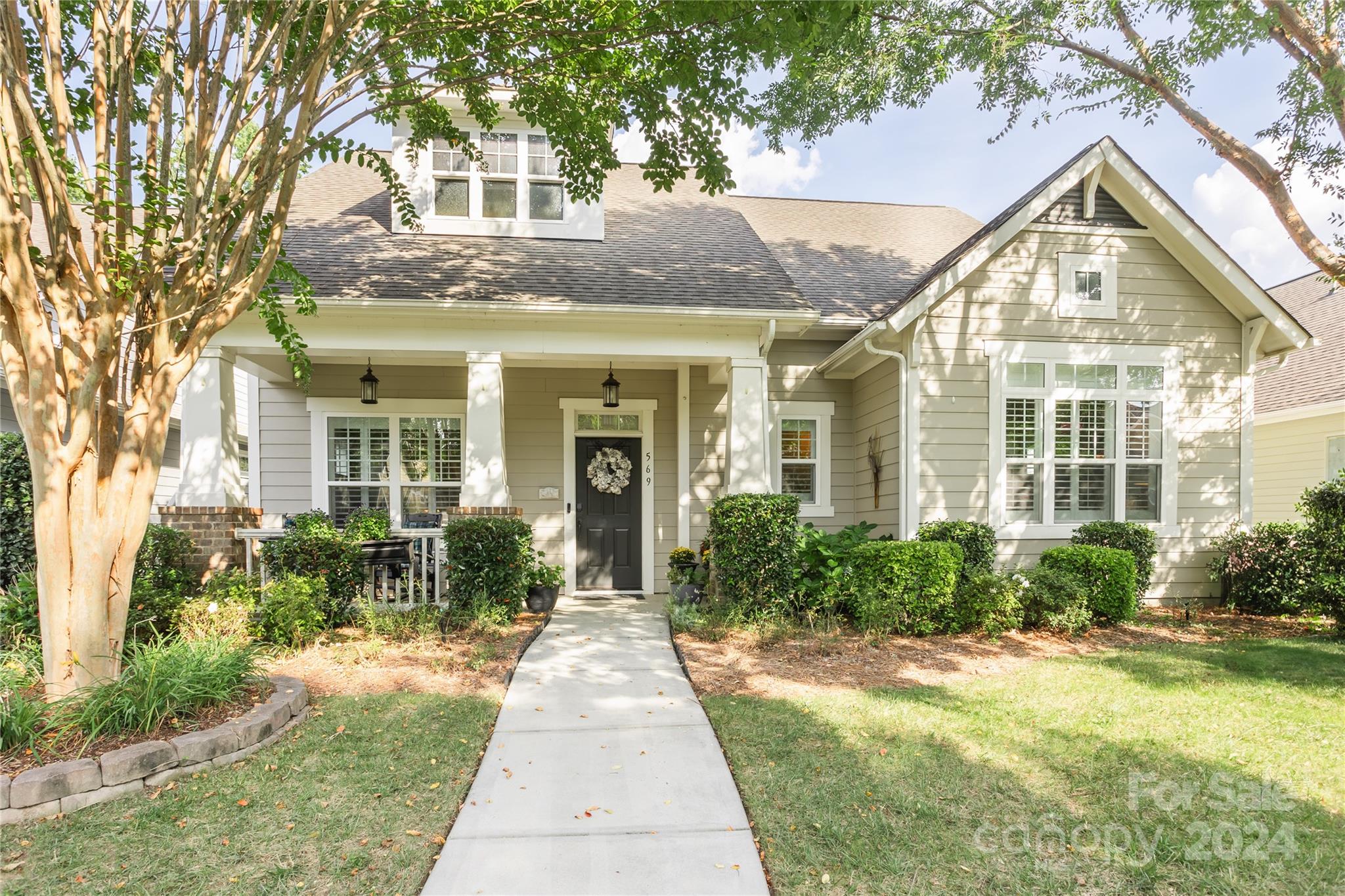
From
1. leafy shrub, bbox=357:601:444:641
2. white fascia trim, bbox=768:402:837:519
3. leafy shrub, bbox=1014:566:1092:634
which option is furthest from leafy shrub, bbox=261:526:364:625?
leafy shrub, bbox=1014:566:1092:634

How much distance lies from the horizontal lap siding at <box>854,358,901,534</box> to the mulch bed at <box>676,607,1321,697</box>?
172 centimetres

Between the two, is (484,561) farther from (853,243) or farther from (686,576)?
(853,243)

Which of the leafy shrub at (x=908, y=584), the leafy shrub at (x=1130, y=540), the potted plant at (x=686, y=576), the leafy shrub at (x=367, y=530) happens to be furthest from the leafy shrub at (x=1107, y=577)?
the leafy shrub at (x=367, y=530)

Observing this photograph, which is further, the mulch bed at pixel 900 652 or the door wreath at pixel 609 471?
the door wreath at pixel 609 471

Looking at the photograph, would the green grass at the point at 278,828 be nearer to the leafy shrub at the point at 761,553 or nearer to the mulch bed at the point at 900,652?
the mulch bed at the point at 900,652

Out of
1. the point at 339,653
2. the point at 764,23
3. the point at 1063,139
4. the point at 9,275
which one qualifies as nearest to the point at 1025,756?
the point at 764,23

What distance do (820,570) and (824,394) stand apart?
9.41 ft

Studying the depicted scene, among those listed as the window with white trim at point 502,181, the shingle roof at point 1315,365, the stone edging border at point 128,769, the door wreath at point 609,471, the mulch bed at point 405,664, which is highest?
the window with white trim at point 502,181

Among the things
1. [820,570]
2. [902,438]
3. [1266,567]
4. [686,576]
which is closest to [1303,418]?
[1266,567]

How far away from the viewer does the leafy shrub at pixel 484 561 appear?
6.54m

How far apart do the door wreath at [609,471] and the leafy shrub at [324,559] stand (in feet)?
10.6

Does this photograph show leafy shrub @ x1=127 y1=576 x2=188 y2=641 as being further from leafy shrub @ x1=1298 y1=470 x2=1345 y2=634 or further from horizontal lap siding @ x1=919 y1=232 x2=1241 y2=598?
leafy shrub @ x1=1298 y1=470 x2=1345 y2=634

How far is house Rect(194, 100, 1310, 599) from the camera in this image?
7.25 m

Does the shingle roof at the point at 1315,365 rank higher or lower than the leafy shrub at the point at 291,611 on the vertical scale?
higher
